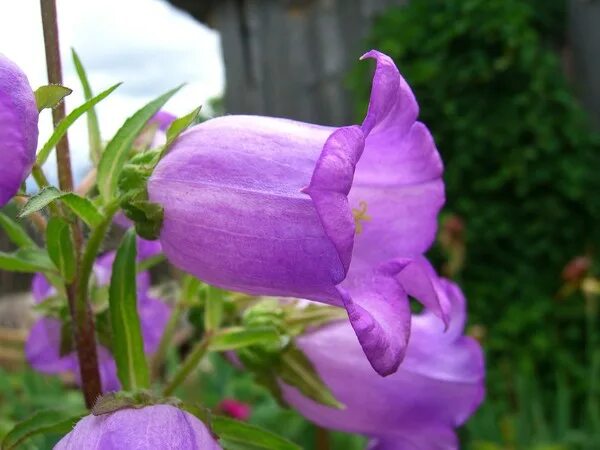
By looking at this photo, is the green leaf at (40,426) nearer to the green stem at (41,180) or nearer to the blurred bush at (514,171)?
the green stem at (41,180)

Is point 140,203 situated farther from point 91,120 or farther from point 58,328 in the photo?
point 58,328

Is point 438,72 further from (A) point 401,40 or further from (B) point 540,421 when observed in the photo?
(B) point 540,421

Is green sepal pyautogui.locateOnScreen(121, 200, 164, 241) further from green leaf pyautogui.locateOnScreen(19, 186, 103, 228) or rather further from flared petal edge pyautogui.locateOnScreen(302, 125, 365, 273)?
flared petal edge pyautogui.locateOnScreen(302, 125, 365, 273)

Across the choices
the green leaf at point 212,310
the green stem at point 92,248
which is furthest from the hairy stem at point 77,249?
the green leaf at point 212,310

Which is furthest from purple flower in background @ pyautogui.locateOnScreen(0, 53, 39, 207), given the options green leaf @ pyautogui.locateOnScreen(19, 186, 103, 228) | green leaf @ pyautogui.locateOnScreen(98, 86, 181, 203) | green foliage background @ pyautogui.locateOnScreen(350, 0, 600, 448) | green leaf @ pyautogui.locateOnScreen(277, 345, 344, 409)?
green foliage background @ pyautogui.locateOnScreen(350, 0, 600, 448)

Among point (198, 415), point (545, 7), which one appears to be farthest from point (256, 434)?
point (545, 7)

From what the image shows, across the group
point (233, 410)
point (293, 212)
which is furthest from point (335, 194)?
point (233, 410)
